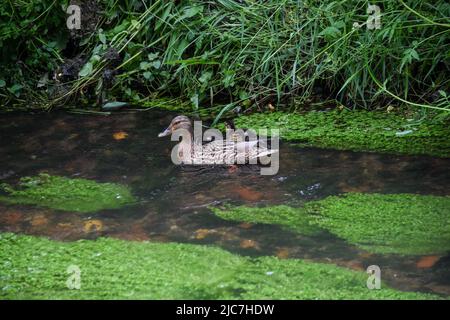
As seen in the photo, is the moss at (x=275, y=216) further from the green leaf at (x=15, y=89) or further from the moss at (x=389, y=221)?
the green leaf at (x=15, y=89)

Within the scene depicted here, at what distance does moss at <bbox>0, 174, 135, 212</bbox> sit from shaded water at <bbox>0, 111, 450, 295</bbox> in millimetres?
109

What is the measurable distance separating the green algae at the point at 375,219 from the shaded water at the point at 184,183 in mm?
111

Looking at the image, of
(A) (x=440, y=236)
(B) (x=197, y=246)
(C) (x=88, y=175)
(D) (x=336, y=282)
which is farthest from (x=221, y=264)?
(C) (x=88, y=175)

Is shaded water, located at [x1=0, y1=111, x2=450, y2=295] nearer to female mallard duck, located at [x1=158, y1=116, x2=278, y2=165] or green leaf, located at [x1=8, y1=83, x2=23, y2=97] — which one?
female mallard duck, located at [x1=158, y1=116, x2=278, y2=165]

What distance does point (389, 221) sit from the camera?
17.9ft

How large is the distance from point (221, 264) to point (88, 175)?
6.65 ft

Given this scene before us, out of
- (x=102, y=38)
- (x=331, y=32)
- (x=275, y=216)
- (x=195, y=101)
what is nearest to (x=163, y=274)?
(x=275, y=216)

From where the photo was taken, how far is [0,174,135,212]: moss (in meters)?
5.98

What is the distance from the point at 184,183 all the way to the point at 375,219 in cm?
160

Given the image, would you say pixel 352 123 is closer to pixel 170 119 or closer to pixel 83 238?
pixel 170 119

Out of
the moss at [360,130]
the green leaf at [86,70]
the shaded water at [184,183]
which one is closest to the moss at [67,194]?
the shaded water at [184,183]

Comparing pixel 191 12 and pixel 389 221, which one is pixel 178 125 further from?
pixel 389 221

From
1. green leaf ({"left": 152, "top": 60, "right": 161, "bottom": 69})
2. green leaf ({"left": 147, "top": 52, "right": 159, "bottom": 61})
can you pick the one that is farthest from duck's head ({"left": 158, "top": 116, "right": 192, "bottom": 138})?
green leaf ({"left": 147, "top": 52, "right": 159, "bottom": 61})

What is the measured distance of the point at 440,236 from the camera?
5.19m
